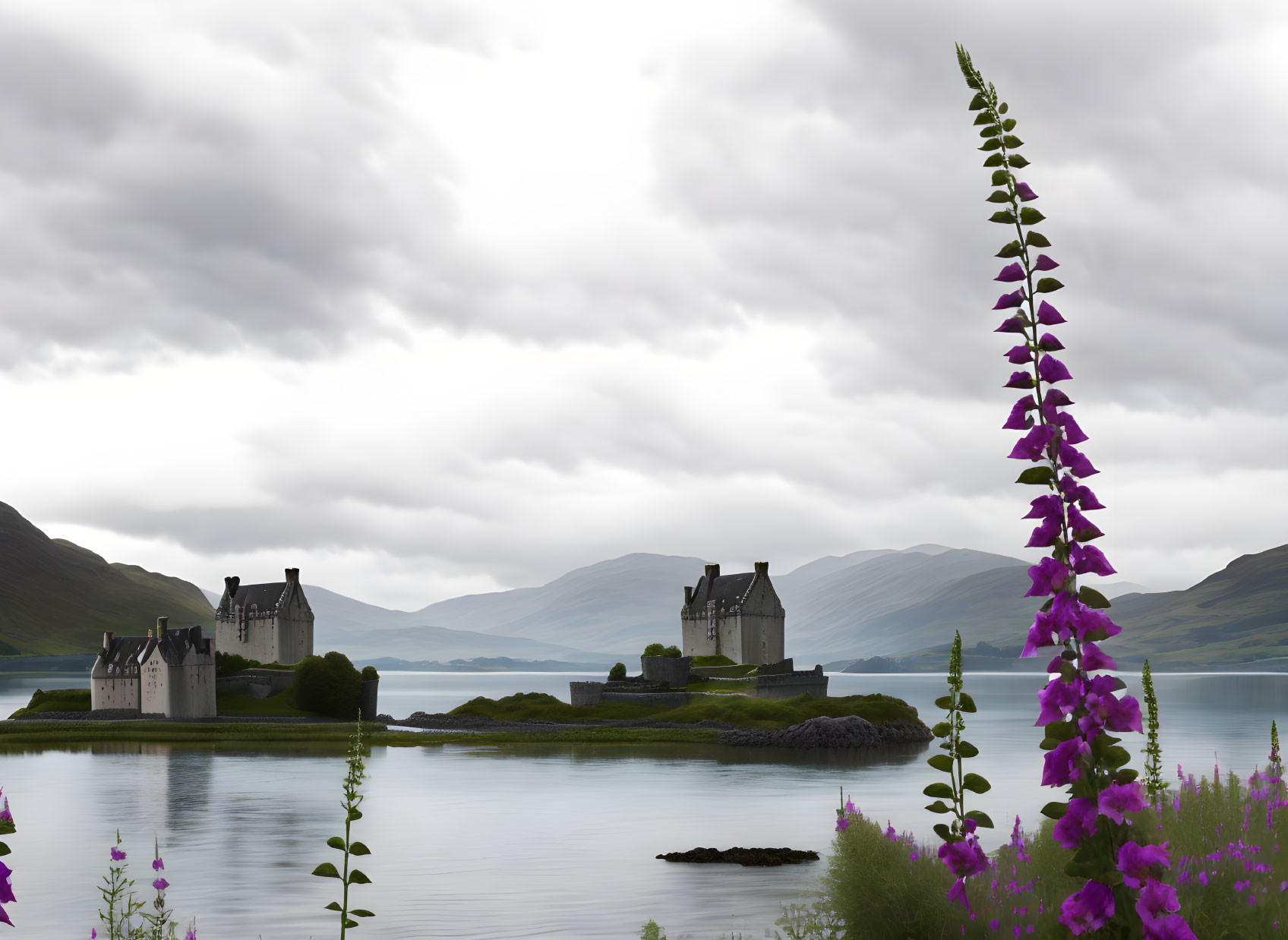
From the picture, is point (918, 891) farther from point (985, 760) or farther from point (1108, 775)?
point (985, 760)

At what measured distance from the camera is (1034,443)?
8.73 m

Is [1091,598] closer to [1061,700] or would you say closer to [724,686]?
[1061,700]

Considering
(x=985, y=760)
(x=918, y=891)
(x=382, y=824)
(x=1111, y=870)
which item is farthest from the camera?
(x=985, y=760)

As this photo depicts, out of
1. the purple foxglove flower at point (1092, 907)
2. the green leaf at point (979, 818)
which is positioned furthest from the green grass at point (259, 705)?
the purple foxglove flower at point (1092, 907)

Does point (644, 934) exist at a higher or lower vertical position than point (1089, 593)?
lower

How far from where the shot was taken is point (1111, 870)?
8422 mm

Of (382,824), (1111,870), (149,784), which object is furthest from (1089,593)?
(149,784)

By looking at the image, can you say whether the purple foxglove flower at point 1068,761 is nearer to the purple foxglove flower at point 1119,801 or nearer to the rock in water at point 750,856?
the purple foxglove flower at point 1119,801

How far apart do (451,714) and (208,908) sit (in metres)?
109

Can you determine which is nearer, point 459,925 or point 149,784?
point 459,925

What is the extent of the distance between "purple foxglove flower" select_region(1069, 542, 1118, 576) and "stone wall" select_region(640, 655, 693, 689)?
122 meters

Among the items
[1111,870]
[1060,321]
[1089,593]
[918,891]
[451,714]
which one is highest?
[1060,321]

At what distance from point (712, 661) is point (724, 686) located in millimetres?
7160

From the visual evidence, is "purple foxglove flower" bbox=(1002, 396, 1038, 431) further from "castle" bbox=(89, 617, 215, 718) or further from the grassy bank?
"castle" bbox=(89, 617, 215, 718)
